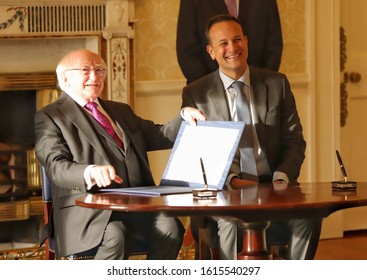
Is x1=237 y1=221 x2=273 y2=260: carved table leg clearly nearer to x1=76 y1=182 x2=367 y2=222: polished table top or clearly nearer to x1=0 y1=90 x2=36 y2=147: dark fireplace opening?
x1=76 y1=182 x2=367 y2=222: polished table top

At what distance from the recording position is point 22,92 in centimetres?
423

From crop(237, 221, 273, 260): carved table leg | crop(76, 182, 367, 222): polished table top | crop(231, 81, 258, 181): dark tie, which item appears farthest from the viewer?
crop(231, 81, 258, 181): dark tie

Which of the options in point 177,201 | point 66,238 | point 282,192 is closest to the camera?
point 177,201

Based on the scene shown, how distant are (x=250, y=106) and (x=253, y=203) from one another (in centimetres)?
78

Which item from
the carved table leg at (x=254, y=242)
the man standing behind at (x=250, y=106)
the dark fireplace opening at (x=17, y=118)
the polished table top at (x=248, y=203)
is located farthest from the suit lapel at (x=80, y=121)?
the dark fireplace opening at (x=17, y=118)

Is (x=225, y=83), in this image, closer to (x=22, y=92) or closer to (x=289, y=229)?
(x=289, y=229)

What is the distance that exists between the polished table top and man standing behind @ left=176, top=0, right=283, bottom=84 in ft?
3.67

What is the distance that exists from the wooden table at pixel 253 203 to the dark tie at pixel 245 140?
1.17ft

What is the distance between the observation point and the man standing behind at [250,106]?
3.21m

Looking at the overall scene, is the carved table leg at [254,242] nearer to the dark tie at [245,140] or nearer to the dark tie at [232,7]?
the dark tie at [245,140]

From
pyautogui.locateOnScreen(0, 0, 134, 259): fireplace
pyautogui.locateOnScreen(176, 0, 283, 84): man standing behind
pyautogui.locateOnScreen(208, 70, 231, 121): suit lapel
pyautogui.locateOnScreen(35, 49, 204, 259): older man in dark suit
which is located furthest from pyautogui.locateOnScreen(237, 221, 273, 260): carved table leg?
pyautogui.locateOnScreen(0, 0, 134, 259): fireplace

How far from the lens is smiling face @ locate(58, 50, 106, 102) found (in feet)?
9.87

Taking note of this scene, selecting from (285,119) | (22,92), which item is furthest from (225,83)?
(22,92)
